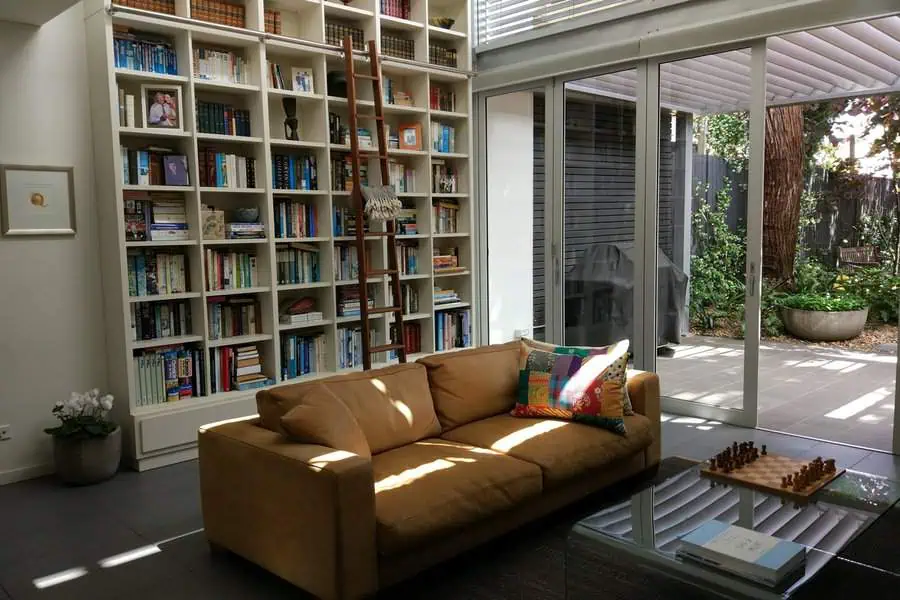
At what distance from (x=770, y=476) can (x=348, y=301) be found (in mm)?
3155

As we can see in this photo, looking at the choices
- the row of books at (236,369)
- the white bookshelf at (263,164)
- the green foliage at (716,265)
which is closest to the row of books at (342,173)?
the white bookshelf at (263,164)

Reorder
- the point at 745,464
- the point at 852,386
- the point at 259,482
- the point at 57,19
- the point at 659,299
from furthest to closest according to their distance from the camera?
the point at 852,386 < the point at 659,299 < the point at 57,19 < the point at 745,464 < the point at 259,482

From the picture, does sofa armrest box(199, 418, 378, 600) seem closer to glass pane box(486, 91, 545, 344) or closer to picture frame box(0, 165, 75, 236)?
picture frame box(0, 165, 75, 236)

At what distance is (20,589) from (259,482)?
1.03m

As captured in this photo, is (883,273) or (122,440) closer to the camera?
(122,440)

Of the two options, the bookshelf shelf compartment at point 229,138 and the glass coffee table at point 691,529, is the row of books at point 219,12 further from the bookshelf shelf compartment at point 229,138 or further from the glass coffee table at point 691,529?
the glass coffee table at point 691,529

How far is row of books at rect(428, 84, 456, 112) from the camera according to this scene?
5816mm

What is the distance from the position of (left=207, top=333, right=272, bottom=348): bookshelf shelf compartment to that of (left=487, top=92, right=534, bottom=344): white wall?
2.32 meters

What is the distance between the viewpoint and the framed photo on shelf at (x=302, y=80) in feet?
16.1

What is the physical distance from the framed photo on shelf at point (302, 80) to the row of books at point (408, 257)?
4.23 feet

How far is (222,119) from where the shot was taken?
4.56 m

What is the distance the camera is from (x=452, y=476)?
2816 millimetres

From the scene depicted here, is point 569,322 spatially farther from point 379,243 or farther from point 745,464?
point 745,464

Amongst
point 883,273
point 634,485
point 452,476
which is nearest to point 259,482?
point 452,476
